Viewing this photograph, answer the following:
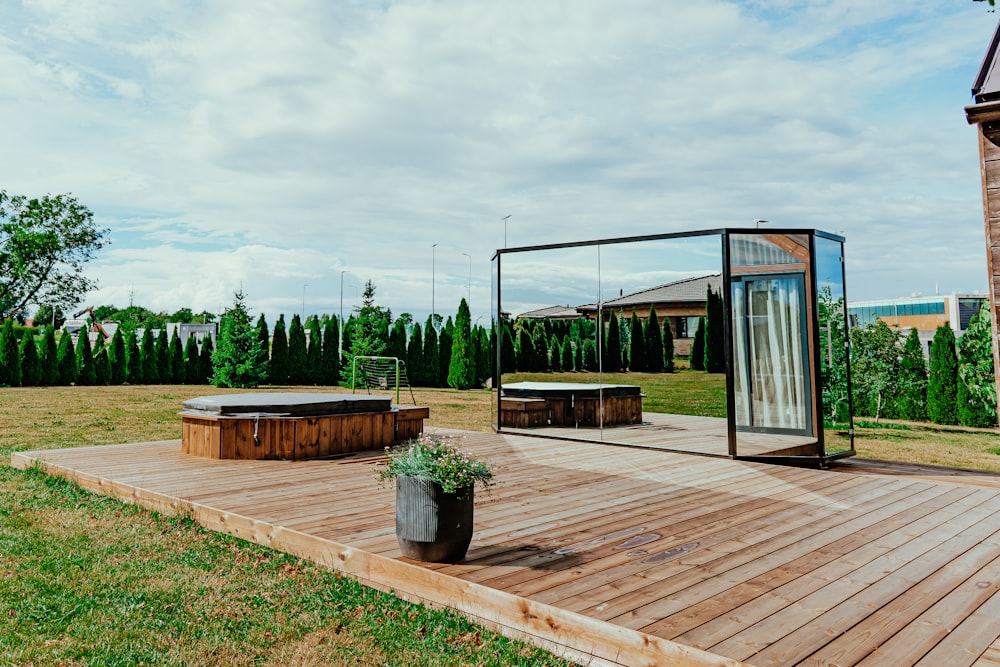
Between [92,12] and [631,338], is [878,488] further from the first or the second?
[92,12]

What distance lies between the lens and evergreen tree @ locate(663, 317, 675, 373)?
6.79 m

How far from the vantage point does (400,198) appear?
50.0ft

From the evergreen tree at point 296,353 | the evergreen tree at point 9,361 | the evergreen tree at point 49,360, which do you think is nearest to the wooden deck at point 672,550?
the evergreen tree at point 296,353

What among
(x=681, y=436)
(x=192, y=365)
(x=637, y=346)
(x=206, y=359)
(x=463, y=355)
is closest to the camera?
(x=681, y=436)

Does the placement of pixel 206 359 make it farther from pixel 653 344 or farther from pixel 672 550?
→ pixel 672 550

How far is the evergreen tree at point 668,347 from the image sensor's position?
6789 mm

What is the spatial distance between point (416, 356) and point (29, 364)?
34.6 feet

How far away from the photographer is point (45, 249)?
25.5 m

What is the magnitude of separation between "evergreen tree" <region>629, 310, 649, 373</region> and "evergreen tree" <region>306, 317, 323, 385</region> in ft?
47.3

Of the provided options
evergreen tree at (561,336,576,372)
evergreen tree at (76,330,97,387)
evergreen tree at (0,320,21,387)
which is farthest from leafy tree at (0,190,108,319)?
evergreen tree at (561,336,576,372)

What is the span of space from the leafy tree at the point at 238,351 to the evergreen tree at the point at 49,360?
14.1 feet

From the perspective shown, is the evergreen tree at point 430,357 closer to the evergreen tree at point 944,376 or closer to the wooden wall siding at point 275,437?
the evergreen tree at point 944,376

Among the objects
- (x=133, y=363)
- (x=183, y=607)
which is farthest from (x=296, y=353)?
(x=183, y=607)

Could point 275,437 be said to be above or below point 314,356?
below
